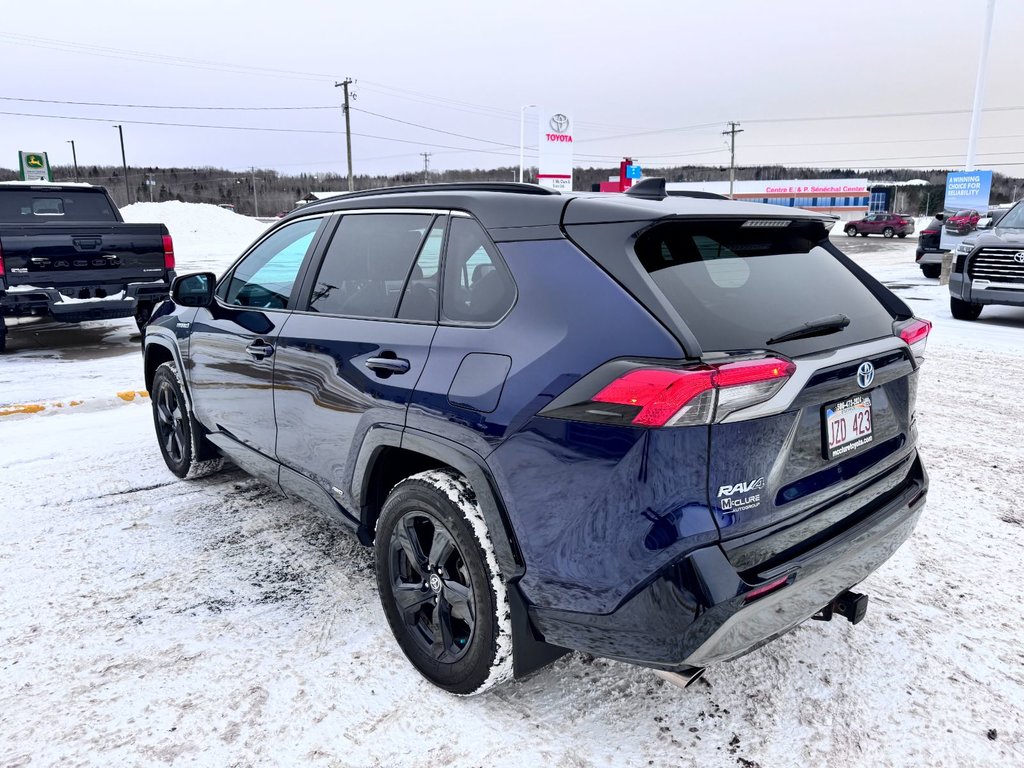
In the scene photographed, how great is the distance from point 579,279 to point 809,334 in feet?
2.43

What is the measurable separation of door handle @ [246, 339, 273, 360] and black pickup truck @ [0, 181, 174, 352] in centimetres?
637

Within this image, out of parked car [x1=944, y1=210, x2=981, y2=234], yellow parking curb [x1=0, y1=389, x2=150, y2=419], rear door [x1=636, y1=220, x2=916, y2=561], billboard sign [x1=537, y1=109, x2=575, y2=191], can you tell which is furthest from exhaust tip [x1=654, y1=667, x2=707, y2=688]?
billboard sign [x1=537, y1=109, x2=575, y2=191]

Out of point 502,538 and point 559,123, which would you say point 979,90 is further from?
point 502,538

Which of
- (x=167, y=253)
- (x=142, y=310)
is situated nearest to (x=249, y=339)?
(x=167, y=253)

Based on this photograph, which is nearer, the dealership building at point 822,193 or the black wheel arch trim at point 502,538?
the black wheel arch trim at point 502,538

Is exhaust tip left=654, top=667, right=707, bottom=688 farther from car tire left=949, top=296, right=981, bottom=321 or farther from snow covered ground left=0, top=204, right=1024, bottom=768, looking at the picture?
car tire left=949, top=296, right=981, bottom=321

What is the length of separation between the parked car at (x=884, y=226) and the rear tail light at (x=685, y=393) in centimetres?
4850

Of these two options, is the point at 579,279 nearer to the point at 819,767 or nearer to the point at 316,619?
the point at 819,767

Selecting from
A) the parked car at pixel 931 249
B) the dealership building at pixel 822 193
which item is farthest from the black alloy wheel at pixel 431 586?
the dealership building at pixel 822 193

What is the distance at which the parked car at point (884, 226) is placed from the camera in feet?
143

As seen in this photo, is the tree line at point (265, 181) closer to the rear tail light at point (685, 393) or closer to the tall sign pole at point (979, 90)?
the tall sign pole at point (979, 90)

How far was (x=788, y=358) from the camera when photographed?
6.64 feet

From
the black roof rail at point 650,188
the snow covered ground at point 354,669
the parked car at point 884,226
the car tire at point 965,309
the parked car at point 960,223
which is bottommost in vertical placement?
the snow covered ground at point 354,669

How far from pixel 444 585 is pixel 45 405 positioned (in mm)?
5401
